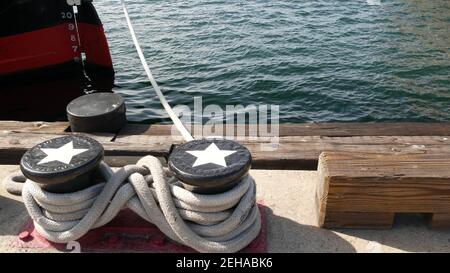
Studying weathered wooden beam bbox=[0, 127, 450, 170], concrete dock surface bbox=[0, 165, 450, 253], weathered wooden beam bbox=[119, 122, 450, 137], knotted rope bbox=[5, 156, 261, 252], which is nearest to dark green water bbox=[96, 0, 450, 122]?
weathered wooden beam bbox=[119, 122, 450, 137]

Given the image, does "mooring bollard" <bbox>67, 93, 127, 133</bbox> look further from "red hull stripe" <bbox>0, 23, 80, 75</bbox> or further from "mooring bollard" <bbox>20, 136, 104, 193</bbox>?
"red hull stripe" <bbox>0, 23, 80, 75</bbox>

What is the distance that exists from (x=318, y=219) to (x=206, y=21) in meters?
12.5

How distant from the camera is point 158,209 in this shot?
272 centimetres

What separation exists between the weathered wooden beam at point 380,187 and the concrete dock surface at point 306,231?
95 millimetres

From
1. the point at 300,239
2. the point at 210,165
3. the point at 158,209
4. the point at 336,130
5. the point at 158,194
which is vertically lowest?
the point at 300,239

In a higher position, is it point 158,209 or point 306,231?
point 158,209

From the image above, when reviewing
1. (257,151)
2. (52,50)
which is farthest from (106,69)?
(257,151)

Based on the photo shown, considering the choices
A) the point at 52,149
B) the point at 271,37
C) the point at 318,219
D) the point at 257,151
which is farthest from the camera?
the point at 271,37

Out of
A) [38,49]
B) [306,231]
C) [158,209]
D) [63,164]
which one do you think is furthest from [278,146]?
[38,49]

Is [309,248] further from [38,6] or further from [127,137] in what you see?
[38,6]

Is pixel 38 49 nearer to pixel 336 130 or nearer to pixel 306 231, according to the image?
pixel 336 130

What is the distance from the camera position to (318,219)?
3.03 meters

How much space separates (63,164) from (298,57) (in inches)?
369

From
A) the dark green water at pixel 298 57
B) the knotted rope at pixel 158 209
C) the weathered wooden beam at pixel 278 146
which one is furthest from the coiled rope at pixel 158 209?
the dark green water at pixel 298 57
